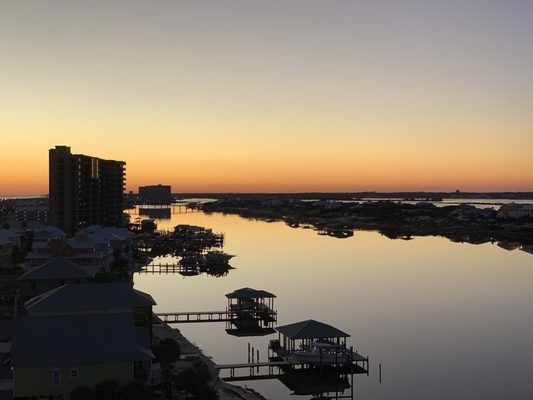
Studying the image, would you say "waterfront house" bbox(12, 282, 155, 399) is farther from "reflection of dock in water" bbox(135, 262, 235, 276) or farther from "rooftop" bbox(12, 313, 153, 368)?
"reflection of dock in water" bbox(135, 262, 235, 276)

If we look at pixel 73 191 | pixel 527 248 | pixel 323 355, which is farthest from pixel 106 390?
pixel 527 248

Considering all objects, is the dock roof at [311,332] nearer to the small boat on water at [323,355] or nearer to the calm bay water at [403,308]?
the small boat on water at [323,355]

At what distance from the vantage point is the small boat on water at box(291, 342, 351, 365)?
27.3 meters

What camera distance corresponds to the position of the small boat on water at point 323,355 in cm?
2731

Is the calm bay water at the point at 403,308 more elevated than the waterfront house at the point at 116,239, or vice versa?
the waterfront house at the point at 116,239

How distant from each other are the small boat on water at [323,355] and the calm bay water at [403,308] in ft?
3.71

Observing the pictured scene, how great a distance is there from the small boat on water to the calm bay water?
1131 millimetres

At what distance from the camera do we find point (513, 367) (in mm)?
27922

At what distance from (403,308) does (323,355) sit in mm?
14691

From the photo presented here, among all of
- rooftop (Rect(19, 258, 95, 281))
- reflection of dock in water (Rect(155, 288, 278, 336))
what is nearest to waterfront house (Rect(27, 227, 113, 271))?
rooftop (Rect(19, 258, 95, 281))

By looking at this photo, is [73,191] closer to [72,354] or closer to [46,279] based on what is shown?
[46,279]

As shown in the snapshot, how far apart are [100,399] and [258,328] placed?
19374mm

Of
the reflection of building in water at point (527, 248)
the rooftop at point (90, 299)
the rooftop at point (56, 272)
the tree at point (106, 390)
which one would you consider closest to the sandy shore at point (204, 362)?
the rooftop at point (90, 299)

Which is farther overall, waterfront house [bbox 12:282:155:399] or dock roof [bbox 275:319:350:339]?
dock roof [bbox 275:319:350:339]
